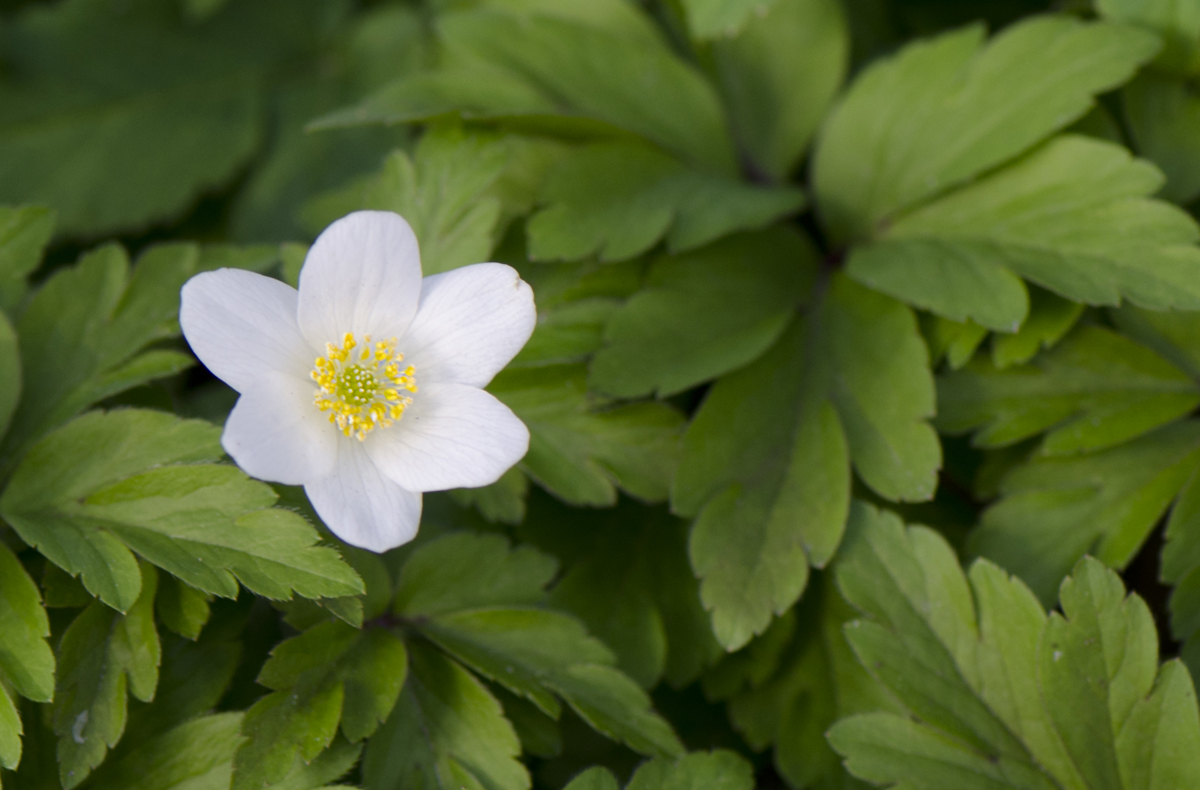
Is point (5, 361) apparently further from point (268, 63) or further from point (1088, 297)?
point (1088, 297)

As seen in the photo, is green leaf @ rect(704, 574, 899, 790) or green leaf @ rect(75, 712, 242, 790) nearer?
green leaf @ rect(75, 712, 242, 790)

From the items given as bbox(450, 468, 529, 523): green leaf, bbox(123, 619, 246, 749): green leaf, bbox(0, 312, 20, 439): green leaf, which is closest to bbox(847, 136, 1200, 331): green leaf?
bbox(450, 468, 529, 523): green leaf

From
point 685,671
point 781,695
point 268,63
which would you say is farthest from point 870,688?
point 268,63

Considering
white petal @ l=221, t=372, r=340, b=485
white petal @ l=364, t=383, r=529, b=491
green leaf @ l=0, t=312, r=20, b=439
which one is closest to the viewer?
white petal @ l=221, t=372, r=340, b=485

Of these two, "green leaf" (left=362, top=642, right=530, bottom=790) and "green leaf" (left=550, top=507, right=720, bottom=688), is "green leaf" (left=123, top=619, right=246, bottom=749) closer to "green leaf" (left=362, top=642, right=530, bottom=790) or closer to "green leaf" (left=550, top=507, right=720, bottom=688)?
"green leaf" (left=362, top=642, right=530, bottom=790)

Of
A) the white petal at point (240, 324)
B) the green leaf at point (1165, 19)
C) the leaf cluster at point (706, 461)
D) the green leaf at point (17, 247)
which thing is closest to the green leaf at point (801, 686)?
the leaf cluster at point (706, 461)
